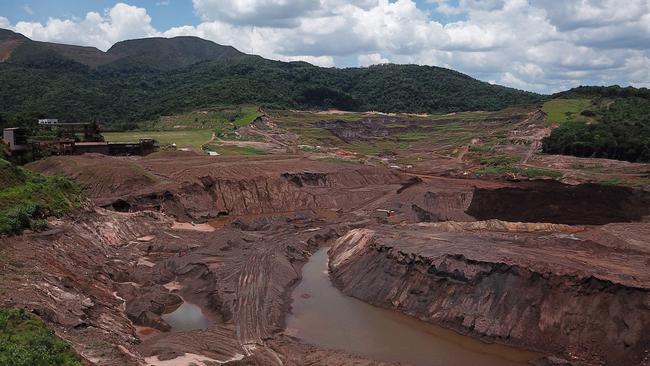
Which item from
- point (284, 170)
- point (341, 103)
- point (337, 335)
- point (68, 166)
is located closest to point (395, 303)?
point (337, 335)

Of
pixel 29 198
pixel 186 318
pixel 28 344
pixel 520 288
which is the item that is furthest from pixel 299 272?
pixel 28 344

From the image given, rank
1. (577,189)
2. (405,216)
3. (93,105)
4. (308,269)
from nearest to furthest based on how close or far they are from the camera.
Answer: (308,269) → (405,216) → (577,189) → (93,105)

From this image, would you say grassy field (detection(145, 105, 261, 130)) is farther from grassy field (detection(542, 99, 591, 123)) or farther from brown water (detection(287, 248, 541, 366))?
brown water (detection(287, 248, 541, 366))

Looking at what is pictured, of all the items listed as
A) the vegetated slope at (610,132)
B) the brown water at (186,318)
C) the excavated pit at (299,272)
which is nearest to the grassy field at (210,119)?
the excavated pit at (299,272)

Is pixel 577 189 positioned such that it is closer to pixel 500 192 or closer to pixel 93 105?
pixel 500 192

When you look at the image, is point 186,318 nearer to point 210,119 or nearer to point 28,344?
point 28,344

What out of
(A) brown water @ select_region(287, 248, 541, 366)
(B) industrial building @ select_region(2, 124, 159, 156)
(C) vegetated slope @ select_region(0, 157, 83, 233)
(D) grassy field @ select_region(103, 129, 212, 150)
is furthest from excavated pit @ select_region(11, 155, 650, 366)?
(D) grassy field @ select_region(103, 129, 212, 150)

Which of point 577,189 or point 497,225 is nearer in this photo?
point 497,225
